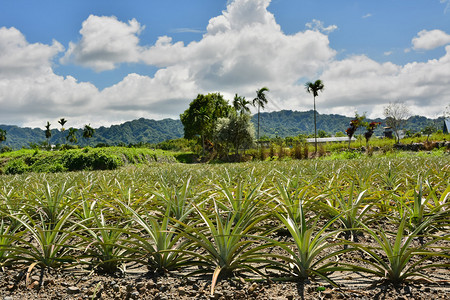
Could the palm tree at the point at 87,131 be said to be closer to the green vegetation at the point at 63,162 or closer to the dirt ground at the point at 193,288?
the green vegetation at the point at 63,162

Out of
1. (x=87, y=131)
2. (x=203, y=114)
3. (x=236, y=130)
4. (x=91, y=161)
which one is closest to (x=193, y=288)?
(x=91, y=161)

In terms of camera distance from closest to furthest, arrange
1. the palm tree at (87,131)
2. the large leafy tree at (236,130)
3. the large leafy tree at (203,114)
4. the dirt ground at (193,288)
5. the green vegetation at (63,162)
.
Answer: the dirt ground at (193,288), the green vegetation at (63,162), the large leafy tree at (236,130), the large leafy tree at (203,114), the palm tree at (87,131)

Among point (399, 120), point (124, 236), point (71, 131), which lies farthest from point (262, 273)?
point (71, 131)

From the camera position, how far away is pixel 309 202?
2518 millimetres

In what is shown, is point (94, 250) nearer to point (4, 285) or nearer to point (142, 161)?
point (4, 285)

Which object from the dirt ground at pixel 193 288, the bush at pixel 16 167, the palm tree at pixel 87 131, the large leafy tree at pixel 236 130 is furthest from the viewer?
the palm tree at pixel 87 131

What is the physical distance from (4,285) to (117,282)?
0.72 metres

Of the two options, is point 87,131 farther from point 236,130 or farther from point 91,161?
point 91,161

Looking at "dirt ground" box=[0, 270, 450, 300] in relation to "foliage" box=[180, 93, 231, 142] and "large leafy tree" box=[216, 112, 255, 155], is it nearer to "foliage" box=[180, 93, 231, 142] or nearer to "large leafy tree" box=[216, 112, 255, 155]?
"large leafy tree" box=[216, 112, 255, 155]

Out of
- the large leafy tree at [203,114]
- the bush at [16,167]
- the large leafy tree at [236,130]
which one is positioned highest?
the large leafy tree at [203,114]

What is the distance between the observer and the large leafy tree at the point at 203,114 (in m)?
39.8

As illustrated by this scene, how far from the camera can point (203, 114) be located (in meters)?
39.8

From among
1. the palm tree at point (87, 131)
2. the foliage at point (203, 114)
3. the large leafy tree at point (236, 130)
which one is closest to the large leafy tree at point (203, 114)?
the foliage at point (203, 114)

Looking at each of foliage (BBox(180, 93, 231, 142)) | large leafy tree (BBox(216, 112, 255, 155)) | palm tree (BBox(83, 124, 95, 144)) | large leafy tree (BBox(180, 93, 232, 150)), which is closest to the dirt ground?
large leafy tree (BBox(216, 112, 255, 155))
